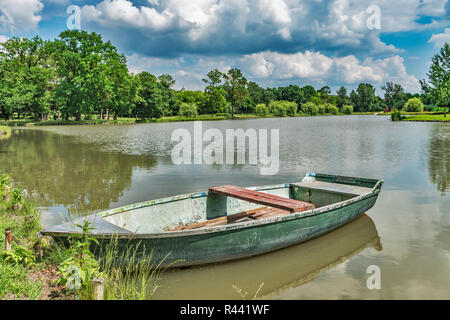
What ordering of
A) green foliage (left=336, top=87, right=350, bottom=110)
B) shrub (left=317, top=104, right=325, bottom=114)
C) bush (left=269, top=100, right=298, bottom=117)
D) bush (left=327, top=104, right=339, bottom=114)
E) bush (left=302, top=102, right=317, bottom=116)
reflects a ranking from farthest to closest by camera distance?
green foliage (left=336, top=87, right=350, bottom=110) → bush (left=327, top=104, right=339, bottom=114) → shrub (left=317, top=104, right=325, bottom=114) → bush (left=302, top=102, right=317, bottom=116) → bush (left=269, top=100, right=298, bottom=117)

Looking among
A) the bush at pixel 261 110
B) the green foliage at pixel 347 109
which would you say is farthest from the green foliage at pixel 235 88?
the green foliage at pixel 347 109

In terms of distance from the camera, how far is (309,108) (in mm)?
127375

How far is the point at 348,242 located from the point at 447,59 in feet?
258

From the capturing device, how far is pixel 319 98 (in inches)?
5807

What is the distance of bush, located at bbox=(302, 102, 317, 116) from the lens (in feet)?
416

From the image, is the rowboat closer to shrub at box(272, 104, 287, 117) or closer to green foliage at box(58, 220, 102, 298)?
green foliage at box(58, 220, 102, 298)

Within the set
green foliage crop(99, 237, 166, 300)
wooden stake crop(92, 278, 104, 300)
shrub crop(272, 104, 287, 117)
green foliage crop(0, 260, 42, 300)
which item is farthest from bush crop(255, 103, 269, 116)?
wooden stake crop(92, 278, 104, 300)

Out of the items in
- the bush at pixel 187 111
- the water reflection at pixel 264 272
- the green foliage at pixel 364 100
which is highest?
the green foliage at pixel 364 100

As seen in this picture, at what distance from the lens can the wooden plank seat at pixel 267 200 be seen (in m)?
6.70

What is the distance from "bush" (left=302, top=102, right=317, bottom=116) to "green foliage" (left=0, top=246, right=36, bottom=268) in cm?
12788

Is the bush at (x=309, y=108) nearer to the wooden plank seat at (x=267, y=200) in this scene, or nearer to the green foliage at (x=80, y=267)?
the wooden plank seat at (x=267, y=200)

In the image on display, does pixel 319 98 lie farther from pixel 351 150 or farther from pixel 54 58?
pixel 351 150

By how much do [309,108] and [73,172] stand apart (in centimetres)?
11992
